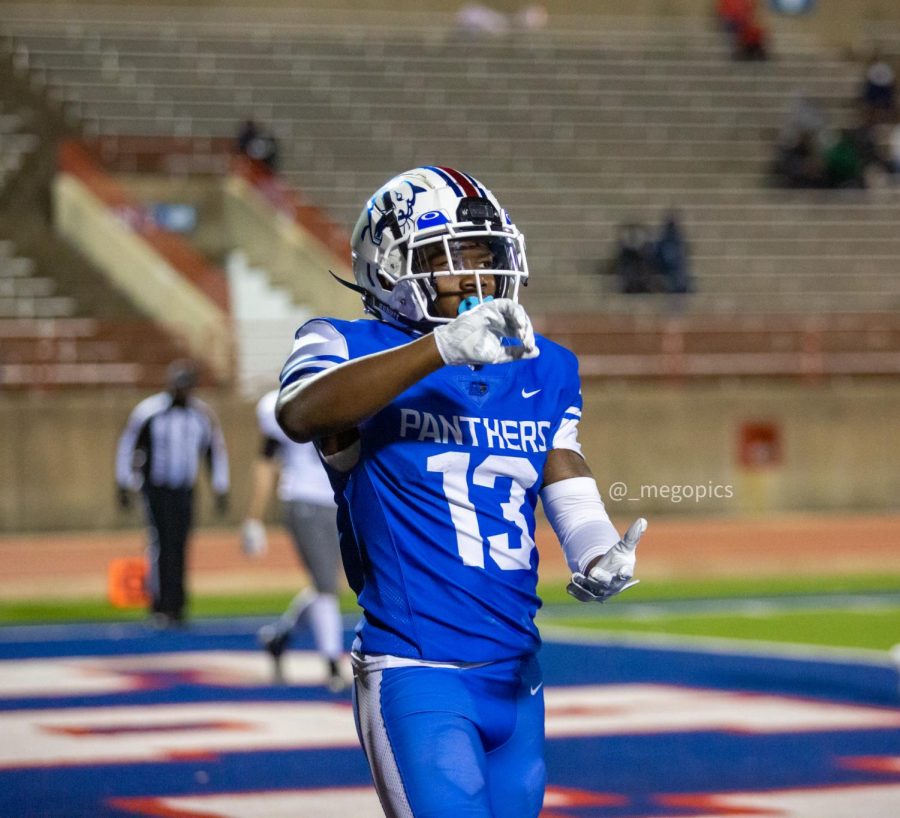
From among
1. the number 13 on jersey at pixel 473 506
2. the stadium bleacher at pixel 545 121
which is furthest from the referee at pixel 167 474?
the stadium bleacher at pixel 545 121

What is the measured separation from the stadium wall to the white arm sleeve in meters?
20.9

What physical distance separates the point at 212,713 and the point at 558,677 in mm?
2464

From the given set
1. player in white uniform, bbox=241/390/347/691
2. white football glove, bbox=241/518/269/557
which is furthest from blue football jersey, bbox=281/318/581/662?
white football glove, bbox=241/518/269/557

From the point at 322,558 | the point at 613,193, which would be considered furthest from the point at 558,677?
the point at 613,193

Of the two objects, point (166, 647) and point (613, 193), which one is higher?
point (613, 193)

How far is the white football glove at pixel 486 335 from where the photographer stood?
4066 mm

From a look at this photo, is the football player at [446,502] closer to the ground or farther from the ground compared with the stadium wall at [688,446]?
farther from the ground

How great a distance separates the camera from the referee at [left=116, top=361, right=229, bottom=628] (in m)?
16.4

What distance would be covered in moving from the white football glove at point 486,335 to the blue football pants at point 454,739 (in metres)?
0.73

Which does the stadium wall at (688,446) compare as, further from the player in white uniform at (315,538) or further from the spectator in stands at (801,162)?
the player in white uniform at (315,538)

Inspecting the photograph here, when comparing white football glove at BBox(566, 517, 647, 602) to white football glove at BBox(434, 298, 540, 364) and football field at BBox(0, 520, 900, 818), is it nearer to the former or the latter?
white football glove at BBox(434, 298, 540, 364)

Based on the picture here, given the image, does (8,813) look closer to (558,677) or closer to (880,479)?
(558,677)

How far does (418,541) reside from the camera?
4441 millimetres

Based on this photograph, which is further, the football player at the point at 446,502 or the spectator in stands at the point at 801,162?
the spectator in stands at the point at 801,162
